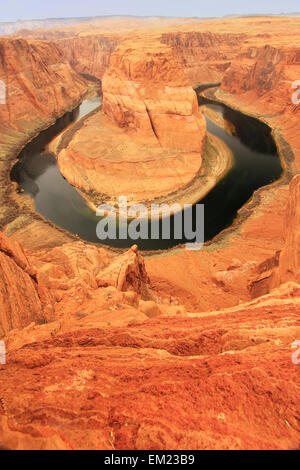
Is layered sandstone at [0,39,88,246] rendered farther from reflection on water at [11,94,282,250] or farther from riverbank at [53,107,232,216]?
riverbank at [53,107,232,216]

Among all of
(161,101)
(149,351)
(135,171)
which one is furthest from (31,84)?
(149,351)

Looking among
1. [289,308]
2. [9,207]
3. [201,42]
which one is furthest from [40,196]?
[201,42]

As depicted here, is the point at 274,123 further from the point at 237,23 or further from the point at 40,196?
the point at 237,23

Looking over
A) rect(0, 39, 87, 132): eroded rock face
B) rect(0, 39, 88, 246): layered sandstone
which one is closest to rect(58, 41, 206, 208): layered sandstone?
rect(0, 39, 88, 246): layered sandstone

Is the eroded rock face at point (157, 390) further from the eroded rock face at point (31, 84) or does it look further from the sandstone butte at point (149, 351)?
the eroded rock face at point (31, 84)

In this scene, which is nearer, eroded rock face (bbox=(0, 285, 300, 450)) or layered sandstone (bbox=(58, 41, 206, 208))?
eroded rock face (bbox=(0, 285, 300, 450))

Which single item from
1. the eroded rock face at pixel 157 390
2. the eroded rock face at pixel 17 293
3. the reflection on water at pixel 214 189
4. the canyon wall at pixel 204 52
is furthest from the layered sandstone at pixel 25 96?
the canyon wall at pixel 204 52

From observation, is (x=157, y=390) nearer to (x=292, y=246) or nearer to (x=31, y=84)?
(x=292, y=246)
